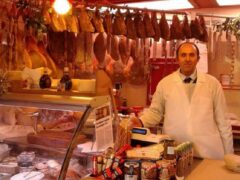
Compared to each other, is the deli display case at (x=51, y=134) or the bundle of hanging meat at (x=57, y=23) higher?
the bundle of hanging meat at (x=57, y=23)

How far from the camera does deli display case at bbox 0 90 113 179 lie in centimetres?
189

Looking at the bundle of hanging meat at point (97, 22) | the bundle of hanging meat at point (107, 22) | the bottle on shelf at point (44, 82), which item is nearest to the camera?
the bottle on shelf at point (44, 82)

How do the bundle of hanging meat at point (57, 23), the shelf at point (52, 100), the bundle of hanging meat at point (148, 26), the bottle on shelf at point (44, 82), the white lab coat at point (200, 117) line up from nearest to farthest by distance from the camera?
1. the shelf at point (52, 100)
2. the bottle on shelf at point (44, 82)
3. the white lab coat at point (200, 117)
4. the bundle of hanging meat at point (57, 23)
5. the bundle of hanging meat at point (148, 26)

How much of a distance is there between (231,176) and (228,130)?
1.05m

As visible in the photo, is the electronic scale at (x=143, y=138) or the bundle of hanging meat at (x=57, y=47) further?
the bundle of hanging meat at (x=57, y=47)

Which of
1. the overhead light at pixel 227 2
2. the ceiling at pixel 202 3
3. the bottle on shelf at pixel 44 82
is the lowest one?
the bottle on shelf at pixel 44 82

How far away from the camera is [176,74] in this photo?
3.29 m

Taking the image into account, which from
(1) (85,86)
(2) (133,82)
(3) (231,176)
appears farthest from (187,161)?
(2) (133,82)

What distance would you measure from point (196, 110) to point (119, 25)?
5.51 ft

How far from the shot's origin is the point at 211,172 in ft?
7.31

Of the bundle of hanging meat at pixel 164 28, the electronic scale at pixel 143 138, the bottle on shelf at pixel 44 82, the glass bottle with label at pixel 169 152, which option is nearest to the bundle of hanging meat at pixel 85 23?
the bundle of hanging meat at pixel 164 28

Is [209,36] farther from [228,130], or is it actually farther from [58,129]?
[58,129]

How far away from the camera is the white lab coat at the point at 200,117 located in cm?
309

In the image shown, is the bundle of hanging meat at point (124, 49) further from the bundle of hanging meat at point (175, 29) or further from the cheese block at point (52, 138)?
the cheese block at point (52, 138)
